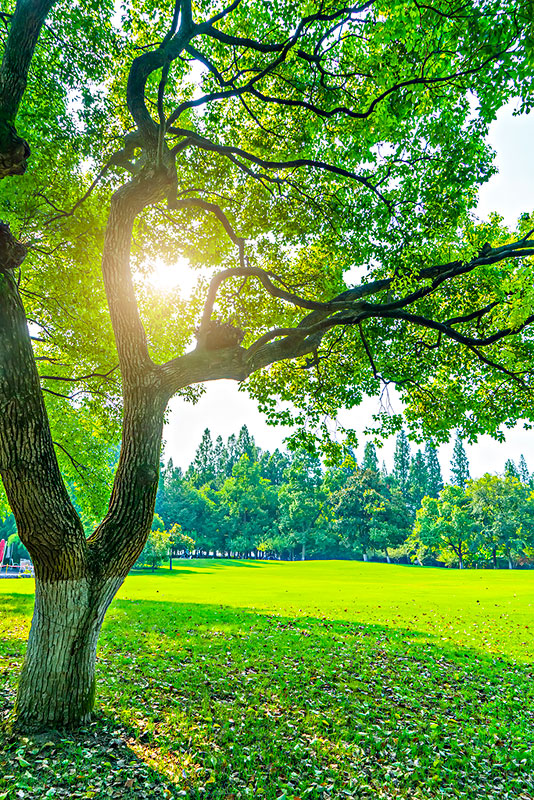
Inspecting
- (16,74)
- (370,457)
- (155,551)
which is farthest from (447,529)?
(16,74)

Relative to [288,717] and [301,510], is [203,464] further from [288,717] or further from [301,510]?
[288,717]

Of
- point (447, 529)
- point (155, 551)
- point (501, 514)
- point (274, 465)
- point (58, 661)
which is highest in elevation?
point (274, 465)

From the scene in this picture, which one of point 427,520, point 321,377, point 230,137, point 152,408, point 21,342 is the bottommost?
point 427,520

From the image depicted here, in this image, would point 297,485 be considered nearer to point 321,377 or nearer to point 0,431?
point 321,377

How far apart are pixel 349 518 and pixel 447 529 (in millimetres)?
17951

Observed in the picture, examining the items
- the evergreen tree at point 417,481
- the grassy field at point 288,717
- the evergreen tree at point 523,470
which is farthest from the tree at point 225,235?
the evergreen tree at point 523,470

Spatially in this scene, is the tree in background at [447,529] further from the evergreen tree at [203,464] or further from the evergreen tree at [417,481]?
the evergreen tree at [203,464]

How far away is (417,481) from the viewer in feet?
305

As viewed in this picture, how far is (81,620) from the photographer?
5.11 m

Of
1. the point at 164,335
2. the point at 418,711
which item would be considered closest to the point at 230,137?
the point at 164,335

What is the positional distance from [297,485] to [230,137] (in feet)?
209

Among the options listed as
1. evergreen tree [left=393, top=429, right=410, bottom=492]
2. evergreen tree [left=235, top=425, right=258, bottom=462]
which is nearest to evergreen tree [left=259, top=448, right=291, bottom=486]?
evergreen tree [left=235, top=425, right=258, bottom=462]

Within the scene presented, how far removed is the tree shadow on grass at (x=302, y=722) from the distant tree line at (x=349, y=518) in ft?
163

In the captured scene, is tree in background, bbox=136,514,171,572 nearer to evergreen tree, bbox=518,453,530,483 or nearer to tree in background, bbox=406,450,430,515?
tree in background, bbox=406,450,430,515
